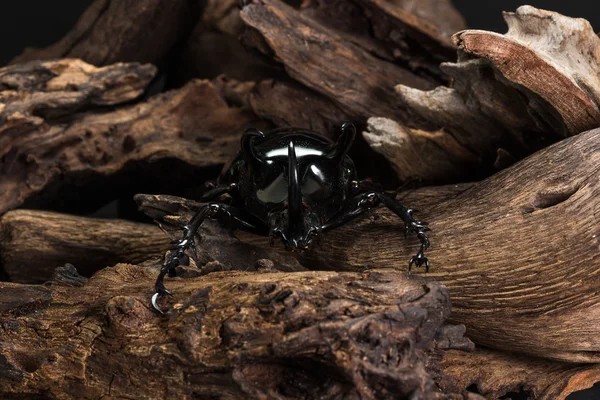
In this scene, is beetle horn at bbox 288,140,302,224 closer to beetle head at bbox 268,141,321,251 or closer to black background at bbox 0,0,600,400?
beetle head at bbox 268,141,321,251

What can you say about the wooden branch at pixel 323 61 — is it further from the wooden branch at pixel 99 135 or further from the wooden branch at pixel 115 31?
the wooden branch at pixel 115 31

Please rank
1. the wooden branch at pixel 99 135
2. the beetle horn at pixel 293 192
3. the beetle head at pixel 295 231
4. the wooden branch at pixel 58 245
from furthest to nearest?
the wooden branch at pixel 99 135
the wooden branch at pixel 58 245
the beetle head at pixel 295 231
the beetle horn at pixel 293 192

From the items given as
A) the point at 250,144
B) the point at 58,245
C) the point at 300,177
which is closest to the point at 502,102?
Answer: the point at 300,177

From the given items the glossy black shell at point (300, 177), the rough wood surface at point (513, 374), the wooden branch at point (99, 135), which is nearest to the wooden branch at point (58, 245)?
the wooden branch at point (99, 135)

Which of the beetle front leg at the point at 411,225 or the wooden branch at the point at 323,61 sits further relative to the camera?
the wooden branch at the point at 323,61

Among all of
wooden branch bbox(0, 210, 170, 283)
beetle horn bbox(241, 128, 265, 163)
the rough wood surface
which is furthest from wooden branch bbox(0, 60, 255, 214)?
the rough wood surface

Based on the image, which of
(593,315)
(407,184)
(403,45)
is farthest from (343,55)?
(593,315)

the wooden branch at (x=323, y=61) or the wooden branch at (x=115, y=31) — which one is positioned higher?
the wooden branch at (x=323, y=61)
